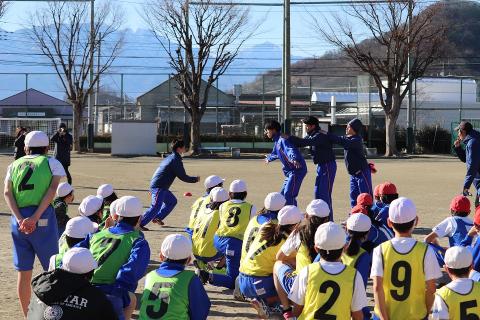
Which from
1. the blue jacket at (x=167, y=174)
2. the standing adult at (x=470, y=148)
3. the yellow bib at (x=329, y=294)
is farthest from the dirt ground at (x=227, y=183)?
the yellow bib at (x=329, y=294)

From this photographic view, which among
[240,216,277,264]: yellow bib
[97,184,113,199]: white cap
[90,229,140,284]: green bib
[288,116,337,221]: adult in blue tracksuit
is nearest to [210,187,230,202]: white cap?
[97,184,113,199]: white cap

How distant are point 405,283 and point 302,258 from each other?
38.7 inches

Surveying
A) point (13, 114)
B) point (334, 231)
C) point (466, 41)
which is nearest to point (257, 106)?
point (13, 114)

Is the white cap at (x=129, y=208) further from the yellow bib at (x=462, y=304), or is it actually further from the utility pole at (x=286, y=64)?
the utility pole at (x=286, y=64)

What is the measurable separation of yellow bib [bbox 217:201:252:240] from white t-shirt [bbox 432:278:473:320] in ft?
11.3

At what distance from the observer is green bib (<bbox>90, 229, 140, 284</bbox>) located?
546cm

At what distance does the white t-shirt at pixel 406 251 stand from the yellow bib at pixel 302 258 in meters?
0.73

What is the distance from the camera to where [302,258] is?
19.8 feet

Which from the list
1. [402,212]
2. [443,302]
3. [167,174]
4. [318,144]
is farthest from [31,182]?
[318,144]

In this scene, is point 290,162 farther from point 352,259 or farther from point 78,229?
point 78,229

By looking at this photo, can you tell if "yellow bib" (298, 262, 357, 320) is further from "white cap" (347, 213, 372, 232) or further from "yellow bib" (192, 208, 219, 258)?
"yellow bib" (192, 208, 219, 258)

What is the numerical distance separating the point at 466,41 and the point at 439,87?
33.5 metres

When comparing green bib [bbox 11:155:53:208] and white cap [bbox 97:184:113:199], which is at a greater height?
green bib [bbox 11:155:53:208]

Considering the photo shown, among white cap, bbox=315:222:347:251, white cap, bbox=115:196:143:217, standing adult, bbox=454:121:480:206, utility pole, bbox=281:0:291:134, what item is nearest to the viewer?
white cap, bbox=315:222:347:251
